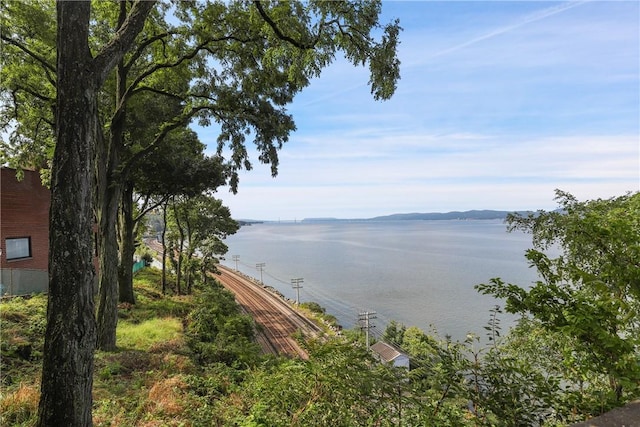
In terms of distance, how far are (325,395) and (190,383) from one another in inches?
157

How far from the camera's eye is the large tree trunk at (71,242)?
11.7 ft

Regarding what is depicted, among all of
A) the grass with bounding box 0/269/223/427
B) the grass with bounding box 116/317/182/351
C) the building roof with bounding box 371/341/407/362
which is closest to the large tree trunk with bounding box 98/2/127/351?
the grass with bounding box 0/269/223/427

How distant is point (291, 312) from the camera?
108ft

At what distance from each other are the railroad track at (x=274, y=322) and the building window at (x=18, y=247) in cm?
1320

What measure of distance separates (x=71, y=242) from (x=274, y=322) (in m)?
25.5

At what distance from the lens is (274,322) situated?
90.4ft

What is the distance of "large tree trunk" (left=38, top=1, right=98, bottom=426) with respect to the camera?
3576mm

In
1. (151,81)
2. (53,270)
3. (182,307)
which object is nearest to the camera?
(53,270)

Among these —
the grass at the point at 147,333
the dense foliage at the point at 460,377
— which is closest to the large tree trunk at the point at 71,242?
the dense foliage at the point at 460,377

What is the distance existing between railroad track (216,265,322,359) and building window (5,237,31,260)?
13197 millimetres

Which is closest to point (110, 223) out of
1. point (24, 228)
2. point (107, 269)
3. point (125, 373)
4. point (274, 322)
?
point (107, 269)

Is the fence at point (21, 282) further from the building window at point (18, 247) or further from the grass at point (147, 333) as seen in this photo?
the grass at point (147, 333)

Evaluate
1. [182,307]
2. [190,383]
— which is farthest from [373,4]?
[182,307]

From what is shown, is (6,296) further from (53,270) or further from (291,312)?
(291,312)
